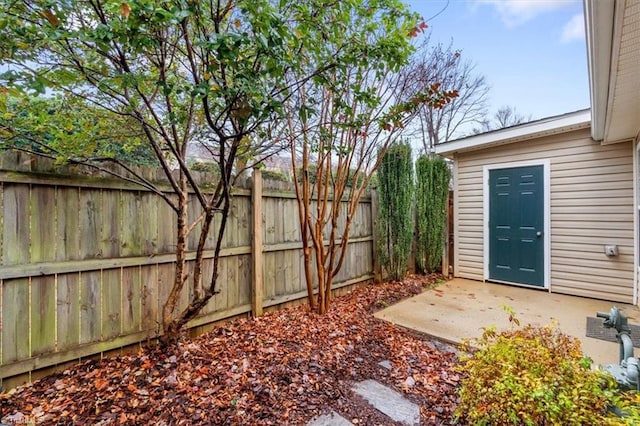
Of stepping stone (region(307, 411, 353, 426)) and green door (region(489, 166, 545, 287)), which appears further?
green door (region(489, 166, 545, 287))

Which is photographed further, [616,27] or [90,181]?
[90,181]

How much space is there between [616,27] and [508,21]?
572 cm

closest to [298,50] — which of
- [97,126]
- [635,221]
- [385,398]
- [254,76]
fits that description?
[254,76]

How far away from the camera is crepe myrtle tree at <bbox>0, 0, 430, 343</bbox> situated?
130 cm

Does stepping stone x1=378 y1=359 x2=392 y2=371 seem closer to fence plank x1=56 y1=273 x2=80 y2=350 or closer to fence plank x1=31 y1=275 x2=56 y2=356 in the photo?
fence plank x1=56 y1=273 x2=80 y2=350

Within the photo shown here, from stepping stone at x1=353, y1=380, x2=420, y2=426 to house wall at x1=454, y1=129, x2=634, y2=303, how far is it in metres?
3.99

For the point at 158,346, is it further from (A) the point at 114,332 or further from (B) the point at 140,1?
(B) the point at 140,1

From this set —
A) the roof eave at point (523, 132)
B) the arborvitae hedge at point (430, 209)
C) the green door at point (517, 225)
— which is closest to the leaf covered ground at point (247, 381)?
the arborvitae hedge at point (430, 209)

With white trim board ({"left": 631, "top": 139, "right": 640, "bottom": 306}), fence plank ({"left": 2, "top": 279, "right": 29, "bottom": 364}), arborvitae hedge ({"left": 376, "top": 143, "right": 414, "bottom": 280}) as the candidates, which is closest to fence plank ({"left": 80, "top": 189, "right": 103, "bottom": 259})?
fence plank ({"left": 2, "top": 279, "right": 29, "bottom": 364})

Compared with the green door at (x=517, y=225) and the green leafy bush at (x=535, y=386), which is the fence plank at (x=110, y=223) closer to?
the green leafy bush at (x=535, y=386)

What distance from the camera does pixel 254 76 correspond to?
1.56 meters

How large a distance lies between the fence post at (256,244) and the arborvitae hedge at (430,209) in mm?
3257

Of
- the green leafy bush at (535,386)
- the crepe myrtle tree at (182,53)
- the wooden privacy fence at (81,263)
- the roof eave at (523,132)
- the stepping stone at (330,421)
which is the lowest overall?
the stepping stone at (330,421)

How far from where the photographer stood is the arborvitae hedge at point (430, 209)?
527cm
